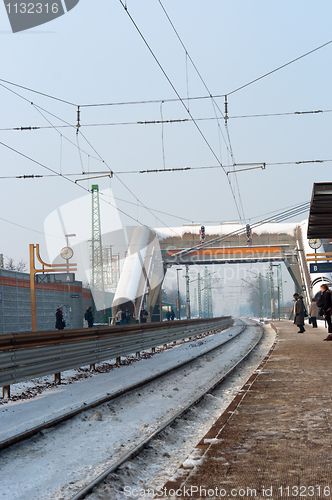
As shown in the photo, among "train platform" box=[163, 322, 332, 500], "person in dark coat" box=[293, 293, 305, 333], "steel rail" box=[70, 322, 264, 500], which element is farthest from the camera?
"person in dark coat" box=[293, 293, 305, 333]

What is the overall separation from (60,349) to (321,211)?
8.69 meters

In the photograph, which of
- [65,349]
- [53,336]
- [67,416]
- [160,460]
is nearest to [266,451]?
[160,460]

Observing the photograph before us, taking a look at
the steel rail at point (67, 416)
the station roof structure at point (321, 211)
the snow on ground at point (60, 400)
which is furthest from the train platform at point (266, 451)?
the station roof structure at point (321, 211)

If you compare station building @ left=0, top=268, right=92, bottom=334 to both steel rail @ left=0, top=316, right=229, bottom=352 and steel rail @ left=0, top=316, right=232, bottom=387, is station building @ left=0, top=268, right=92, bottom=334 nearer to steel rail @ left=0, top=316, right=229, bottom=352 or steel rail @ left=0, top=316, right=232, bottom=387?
steel rail @ left=0, top=316, right=232, bottom=387

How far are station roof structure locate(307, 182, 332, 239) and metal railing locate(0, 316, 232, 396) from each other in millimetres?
6103

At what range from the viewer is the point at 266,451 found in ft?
16.1

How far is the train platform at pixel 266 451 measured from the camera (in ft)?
12.9

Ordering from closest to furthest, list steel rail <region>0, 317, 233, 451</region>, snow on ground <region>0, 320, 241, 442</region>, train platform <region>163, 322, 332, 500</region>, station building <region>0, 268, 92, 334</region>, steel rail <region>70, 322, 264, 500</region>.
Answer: train platform <region>163, 322, 332, 500</region>, steel rail <region>70, 322, 264, 500</region>, steel rail <region>0, 317, 233, 451</region>, snow on ground <region>0, 320, 241, 442</region>, station building <region>0, 268, 92, 334</region>

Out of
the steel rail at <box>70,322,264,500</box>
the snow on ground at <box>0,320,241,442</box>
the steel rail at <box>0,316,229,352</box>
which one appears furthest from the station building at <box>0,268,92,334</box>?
the steel rail at <box>70,322,264,500</box>

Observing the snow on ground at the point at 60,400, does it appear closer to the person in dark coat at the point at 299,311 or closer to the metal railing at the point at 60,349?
the metal railing at the point at 60,349

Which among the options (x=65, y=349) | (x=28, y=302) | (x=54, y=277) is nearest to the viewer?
(x=65, y=349)

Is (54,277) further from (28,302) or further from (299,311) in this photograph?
(299,311)

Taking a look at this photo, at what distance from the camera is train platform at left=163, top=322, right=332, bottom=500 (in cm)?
392

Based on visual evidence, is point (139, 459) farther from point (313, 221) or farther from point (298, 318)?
point (298, 318)
